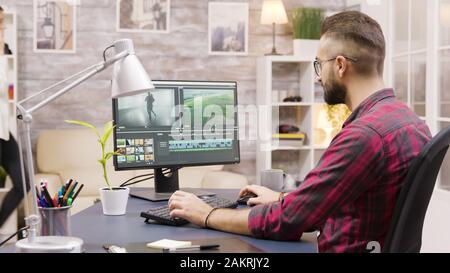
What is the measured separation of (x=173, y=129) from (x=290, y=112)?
10.2 ft

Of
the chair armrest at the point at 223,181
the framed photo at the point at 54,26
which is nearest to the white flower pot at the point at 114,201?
the chair armrest at the point at 223,181

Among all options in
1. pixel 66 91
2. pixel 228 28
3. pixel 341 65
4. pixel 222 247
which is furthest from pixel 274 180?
pixel 228 28

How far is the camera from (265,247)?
5.10ft

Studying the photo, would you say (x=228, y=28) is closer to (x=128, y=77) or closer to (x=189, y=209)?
(x=189, y=209)

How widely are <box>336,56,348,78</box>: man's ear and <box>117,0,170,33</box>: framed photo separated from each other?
12.0ft

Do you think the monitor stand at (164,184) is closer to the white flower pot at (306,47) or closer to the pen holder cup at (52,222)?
the pen holder cup at (52,222)

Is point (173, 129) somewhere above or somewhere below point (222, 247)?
above

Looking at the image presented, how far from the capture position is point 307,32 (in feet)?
16.9

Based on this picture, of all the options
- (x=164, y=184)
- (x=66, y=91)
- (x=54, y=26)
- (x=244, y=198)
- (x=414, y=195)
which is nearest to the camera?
(x=414, y=195)

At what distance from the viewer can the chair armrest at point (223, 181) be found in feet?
14.9

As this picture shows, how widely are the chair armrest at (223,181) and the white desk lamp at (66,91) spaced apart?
2.98 meters
